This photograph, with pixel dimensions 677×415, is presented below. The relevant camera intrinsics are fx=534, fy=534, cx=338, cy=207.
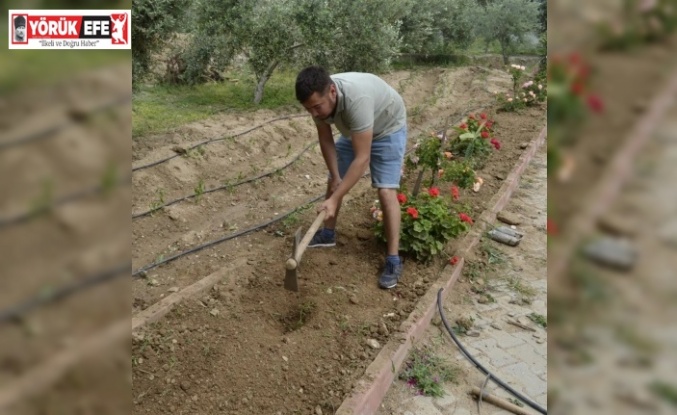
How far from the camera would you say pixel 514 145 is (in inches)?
314

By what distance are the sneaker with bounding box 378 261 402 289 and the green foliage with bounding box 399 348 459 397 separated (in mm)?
662

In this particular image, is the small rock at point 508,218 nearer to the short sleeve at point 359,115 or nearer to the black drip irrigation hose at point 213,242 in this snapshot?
the black drip irrigation hose at point 213,242

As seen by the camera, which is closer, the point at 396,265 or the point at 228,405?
the point at 228,405

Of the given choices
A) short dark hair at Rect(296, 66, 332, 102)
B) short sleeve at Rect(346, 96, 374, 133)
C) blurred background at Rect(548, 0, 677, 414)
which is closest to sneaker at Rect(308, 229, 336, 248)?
short sleeve at Rect(346, 96, 374, 133)

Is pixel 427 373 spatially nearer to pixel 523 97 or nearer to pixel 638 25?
pixel 638 25

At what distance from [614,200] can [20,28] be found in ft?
1.66

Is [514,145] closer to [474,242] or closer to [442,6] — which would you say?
[474,242]

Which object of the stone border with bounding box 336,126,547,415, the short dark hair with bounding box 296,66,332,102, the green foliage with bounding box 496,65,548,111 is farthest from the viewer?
the green foliage with bounding box 496,65,548,111

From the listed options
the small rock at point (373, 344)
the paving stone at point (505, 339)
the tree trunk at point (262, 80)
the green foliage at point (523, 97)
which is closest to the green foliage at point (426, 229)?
the paving stone at point (505, 339)

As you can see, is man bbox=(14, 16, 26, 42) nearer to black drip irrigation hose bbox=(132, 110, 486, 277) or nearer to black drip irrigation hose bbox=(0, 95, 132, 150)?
black drip irrigation hose bbox=(0, 95, 132, 150)

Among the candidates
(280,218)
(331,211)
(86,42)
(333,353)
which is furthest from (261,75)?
(86,42)

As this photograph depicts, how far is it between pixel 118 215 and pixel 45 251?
7 centimetres

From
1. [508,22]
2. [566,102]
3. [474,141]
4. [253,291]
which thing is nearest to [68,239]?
[566,102]

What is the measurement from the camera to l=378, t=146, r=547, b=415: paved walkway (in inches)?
124
